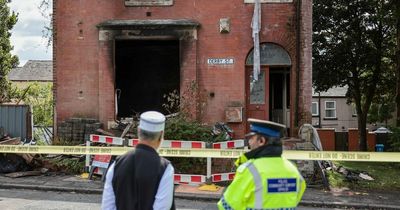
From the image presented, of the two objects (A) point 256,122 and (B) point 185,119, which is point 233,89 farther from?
(A) point 256,122

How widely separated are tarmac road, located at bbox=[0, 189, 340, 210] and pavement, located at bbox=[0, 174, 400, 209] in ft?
0.72

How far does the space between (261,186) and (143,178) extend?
0.82 meters

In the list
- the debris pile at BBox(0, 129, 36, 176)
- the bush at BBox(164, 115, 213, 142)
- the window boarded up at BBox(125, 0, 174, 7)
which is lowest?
the debris pile at BBox(0, 129, 36, 176)

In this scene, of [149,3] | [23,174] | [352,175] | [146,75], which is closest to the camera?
[23,174]

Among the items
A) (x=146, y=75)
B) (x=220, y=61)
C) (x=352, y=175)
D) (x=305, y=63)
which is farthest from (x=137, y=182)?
(x=146, y=75)

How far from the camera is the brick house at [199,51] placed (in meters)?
14.9

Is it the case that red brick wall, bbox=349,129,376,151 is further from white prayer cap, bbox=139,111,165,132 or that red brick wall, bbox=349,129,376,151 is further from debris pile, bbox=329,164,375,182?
white prayer cap, bbox=139,111,165,132

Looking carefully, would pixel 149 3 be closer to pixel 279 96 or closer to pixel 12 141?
pixel 279 96

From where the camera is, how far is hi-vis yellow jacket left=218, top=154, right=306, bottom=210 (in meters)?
3.58

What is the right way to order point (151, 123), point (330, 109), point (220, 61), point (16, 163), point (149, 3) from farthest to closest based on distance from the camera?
1. point (330, 109)
2. point (149, 3)
3. point (220, 61)
4. point (16, 163)
5. point (151, 123)

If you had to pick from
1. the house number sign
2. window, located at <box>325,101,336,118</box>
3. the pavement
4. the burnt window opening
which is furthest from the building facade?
the pavement

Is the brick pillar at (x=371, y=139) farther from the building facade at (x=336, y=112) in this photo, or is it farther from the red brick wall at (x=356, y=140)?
the building facade at (x=336, y=112)

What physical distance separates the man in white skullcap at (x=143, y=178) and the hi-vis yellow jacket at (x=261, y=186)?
0.44m

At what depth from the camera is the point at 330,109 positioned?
4784cm
